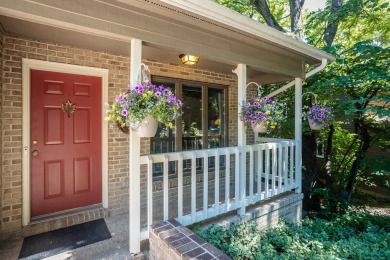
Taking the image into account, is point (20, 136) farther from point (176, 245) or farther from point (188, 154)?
point (176, 245)

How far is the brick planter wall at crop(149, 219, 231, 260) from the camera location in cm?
189

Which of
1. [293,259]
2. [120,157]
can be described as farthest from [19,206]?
[293,259]

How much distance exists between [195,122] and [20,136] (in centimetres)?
278

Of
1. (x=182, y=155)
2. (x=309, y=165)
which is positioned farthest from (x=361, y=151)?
(x=182, y=155)

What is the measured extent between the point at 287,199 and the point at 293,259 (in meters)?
1.45

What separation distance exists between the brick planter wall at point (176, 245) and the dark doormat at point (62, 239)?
84cm

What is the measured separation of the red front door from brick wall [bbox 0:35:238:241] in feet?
0.56

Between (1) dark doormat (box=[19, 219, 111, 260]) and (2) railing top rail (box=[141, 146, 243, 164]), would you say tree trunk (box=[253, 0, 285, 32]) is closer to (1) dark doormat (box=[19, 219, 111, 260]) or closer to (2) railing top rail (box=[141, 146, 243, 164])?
(2) railing top rail (box=[141, 146, 243, 164])

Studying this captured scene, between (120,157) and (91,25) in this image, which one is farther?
(120,157)

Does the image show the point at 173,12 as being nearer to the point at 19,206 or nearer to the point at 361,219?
the point at 19,206

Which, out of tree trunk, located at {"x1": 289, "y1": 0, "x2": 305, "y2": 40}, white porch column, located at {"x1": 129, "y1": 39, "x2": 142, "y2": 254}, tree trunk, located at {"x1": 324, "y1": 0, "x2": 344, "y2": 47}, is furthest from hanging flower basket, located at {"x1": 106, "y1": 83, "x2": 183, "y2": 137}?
tree trunk, located at {"x1": 324, "y1": 0, "x2": 344, "y2": 47}

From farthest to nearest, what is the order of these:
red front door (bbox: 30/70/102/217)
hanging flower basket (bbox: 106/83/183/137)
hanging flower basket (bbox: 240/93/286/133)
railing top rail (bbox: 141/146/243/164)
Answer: hanging flower basket (bbox: 240/93/286/133)
red front door (bbox: 30/70/102/217)
railing top rail (bbox: 141/146/243/164)
hanging flower basket (bbox: 106/83/183/137)

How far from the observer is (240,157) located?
3328 mm

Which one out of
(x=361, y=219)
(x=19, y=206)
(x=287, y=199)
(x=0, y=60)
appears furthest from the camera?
(x=361, y=219)
